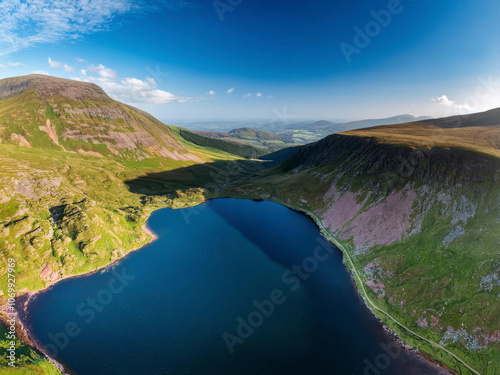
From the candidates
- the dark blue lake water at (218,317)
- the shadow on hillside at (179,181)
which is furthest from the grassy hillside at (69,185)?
the dark blue lake water at (218,317)

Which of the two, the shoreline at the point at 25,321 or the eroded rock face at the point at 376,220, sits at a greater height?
the eroded rock face at the point at 376,220

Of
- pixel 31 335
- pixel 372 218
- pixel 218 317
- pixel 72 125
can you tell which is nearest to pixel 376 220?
pixel 372 218

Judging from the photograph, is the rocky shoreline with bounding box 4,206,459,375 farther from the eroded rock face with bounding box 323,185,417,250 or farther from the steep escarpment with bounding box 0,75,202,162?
the steep escarpment with bounding box 0,75,202,162

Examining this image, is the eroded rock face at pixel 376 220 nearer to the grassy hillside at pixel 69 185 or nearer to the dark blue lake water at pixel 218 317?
the dark blue lake water at pixel 218 317

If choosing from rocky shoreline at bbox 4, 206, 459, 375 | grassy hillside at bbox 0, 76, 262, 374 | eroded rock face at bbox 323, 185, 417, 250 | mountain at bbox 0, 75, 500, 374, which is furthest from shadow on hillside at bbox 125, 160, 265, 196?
eroded rock face at bbox 323, 185, 417, 250

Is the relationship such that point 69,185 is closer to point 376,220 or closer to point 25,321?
point 25,321

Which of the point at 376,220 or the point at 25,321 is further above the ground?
the point at 376,220
